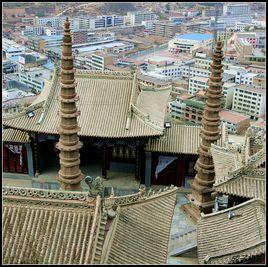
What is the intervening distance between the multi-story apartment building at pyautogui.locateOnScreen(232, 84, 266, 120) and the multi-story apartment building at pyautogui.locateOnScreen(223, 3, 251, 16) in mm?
121412

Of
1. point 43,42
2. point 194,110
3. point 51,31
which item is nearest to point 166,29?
point 51,31

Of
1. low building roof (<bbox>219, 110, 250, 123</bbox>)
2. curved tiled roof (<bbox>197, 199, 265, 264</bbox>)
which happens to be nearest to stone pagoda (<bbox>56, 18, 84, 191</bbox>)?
curved tiled roof (<bbox>197, 199, 265, 264</bbox>)

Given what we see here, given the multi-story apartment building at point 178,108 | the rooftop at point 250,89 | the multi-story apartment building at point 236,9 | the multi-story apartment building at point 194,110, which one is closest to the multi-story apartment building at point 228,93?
the rooftop at point 250,89

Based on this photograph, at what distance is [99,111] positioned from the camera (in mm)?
26078

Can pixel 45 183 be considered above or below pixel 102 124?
below

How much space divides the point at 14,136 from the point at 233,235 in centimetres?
1528

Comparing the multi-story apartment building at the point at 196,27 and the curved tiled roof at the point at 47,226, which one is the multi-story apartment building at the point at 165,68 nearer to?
the multi-story apartment building at the point at 196,27

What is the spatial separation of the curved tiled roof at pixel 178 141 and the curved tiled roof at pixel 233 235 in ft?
23.1

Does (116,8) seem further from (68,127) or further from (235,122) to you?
(68,127)

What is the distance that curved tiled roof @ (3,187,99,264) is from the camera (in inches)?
495

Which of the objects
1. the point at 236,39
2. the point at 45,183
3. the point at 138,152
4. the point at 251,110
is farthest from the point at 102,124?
the point at 236,39

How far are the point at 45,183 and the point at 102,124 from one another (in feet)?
16.6

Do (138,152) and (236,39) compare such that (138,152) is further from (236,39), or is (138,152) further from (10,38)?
(10,38)

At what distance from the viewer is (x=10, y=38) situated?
463 feet
